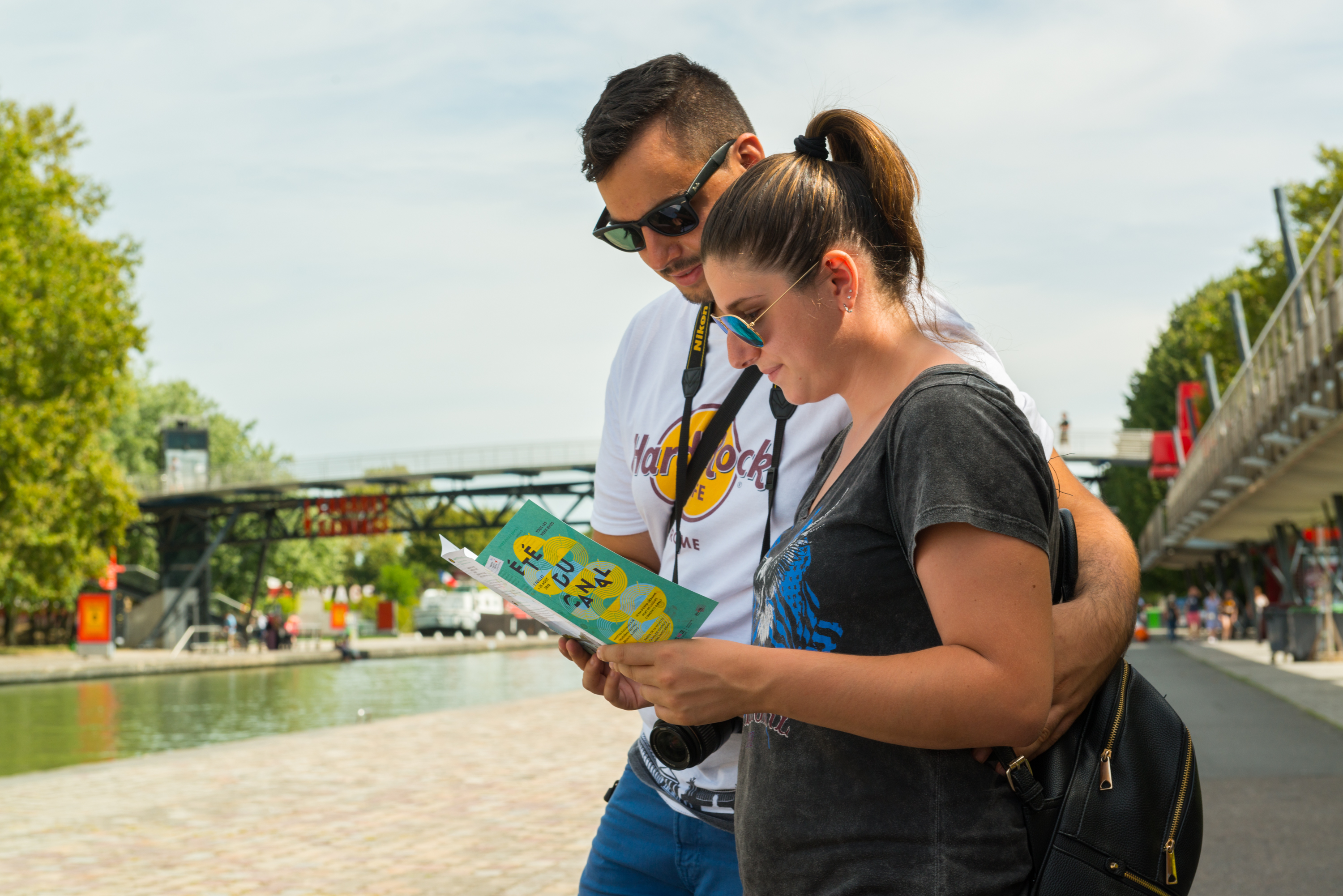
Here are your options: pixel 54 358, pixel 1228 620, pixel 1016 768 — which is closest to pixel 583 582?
pixel 1016 768

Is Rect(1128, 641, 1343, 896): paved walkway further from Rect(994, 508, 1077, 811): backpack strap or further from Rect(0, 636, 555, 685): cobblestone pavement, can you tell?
Rect(0, 636, 555, 685): cobblestone pavement

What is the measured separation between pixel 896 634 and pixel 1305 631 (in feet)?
79.3

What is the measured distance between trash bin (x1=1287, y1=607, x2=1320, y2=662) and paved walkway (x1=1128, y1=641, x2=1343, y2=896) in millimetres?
5476

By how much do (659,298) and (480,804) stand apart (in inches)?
259

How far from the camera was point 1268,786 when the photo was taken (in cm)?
842

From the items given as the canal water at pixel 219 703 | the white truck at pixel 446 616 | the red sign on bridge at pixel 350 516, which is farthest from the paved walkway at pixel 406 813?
the white truck at pixel 446 616

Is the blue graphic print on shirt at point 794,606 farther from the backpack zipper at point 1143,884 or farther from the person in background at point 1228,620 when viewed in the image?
the person in background at point 1228,620

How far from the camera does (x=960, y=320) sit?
6.36 ft

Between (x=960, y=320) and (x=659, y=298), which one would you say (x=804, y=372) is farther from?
(x=659, y=298)

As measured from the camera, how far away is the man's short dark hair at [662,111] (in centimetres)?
231

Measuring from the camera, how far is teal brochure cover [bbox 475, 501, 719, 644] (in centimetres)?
163

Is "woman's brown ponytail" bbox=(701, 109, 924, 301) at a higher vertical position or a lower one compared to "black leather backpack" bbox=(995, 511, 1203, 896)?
higher

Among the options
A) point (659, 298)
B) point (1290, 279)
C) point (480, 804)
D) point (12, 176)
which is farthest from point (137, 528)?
point (659, 298)

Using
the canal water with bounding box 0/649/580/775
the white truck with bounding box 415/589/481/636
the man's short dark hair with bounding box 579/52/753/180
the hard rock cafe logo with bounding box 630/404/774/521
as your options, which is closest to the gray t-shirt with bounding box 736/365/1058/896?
the hard rock cafe logo with bounding box 630/404/774/521
